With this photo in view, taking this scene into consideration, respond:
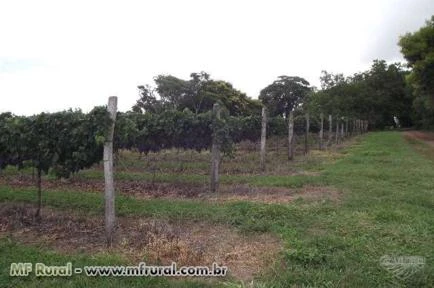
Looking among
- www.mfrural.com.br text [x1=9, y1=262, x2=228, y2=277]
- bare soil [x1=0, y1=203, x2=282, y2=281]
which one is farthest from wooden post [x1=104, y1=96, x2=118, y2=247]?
www.mfrural.com.br text [x1=9, y1=262, x2=228, y2=277]

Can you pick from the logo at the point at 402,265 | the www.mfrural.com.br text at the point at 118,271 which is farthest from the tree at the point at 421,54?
the www.mfrural.com.br text at the point at 118,271

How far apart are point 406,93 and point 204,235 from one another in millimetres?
55664

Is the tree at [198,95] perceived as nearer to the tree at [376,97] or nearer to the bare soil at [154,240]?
the tree at [376,97]

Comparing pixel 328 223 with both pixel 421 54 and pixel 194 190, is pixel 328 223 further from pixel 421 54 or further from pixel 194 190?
pixel 421 54

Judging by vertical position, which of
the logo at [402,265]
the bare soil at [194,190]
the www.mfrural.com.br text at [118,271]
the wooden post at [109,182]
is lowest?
the www.mfrural.com.br text at [118,271]

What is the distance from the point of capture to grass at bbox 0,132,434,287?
4.80 meters

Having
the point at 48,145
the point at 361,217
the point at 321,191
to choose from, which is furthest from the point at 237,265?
the point at 321,191

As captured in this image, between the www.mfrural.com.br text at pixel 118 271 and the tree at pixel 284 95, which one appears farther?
the tree at pixel 284 95

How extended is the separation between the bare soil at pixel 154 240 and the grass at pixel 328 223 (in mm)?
292

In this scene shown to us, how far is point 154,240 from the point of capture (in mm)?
5891

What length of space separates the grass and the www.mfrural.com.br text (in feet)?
0.60

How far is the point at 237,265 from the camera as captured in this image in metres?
5.26

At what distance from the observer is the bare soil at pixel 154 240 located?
539 cm

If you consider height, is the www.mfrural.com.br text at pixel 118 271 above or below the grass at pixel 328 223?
below
